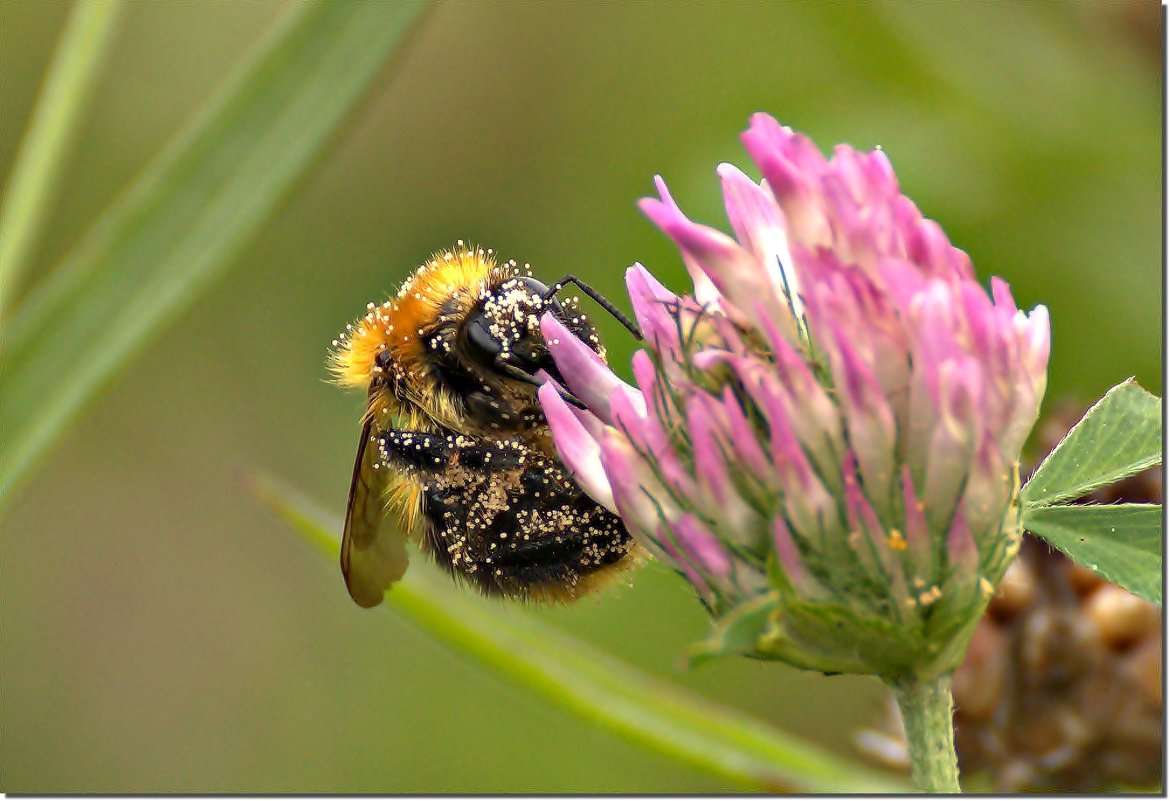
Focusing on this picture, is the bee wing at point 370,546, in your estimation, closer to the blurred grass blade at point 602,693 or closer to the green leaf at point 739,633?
the blurred grass blade at point 602,693

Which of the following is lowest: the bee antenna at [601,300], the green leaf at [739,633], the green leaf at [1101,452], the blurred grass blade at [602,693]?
the blurred grass blade at [602,693]

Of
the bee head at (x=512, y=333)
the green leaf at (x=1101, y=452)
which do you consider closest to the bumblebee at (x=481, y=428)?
the bee head at (x=512, y=333)

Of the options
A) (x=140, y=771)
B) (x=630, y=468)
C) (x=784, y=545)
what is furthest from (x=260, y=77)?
(x=140, y=771)

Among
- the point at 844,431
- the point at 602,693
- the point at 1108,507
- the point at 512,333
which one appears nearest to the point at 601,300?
the point at 512,333

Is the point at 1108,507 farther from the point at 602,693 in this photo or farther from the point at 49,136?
the point at 49,136

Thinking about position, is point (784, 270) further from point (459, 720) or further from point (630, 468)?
point (459, 720)

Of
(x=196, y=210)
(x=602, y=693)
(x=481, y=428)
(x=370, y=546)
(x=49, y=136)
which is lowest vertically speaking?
(x=602, y=693)

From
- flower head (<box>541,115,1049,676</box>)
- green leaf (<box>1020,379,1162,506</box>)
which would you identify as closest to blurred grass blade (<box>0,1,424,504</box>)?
flower head (<box>541,115,1049,676</box>)
